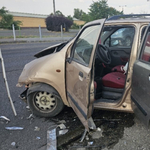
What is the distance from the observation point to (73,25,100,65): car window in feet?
8.20

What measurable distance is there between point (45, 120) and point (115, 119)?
4.25 ft

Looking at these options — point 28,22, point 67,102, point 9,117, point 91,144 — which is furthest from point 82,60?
point 28,22

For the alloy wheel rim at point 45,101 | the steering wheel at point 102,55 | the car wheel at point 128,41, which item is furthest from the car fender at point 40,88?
the car wheel at point 128,41

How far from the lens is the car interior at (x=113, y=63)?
3.10 metres

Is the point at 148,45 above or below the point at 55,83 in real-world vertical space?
above

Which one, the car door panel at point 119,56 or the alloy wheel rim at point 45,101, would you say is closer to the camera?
the alloy wheel rim at point 45,101

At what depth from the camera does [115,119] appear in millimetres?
3123

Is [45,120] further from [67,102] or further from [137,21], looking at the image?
[137,21]

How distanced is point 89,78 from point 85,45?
2.41ft

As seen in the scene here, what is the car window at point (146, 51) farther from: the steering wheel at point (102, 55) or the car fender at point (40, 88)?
the car fender at point (40, 88)

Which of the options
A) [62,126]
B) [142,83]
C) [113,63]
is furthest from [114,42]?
[62,126]

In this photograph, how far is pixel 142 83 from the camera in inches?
88.5

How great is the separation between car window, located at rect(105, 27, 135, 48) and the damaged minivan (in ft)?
2.21

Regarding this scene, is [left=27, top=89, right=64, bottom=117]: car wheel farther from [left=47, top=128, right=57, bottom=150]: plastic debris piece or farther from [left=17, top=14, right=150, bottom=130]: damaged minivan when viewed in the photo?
[left=47, top=128, right=57, bottom=150]: plastic debris piece
